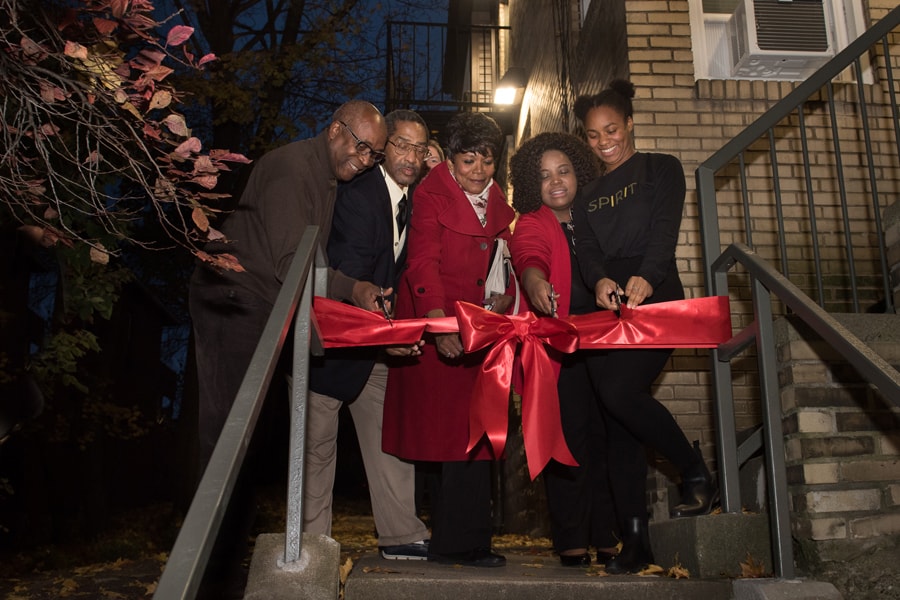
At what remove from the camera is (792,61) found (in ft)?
21.7

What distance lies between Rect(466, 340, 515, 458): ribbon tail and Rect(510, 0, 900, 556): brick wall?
2522 millimetres

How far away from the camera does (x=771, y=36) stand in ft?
21.4

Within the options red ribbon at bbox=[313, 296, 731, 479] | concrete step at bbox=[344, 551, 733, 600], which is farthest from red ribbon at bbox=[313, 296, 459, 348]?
concrete step at bbox=[344, 551, 733, 600]

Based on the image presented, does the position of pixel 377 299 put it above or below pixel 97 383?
below

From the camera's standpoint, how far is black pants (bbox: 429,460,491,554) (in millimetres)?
3594

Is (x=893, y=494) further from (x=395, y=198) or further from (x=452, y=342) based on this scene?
(x=395, y=198)

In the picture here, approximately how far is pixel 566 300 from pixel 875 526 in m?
1.47

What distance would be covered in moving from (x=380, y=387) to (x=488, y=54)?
40.5 feet

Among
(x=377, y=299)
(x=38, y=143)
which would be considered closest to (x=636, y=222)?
(x=377, y=299)

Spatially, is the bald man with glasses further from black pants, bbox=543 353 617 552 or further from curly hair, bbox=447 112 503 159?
black pants, bbox=543 353 617 552

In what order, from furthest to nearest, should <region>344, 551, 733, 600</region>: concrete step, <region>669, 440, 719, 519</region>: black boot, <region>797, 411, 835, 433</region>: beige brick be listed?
<region>669, 440, 719, 519</region>: black boot → <region>797, 411, 835, 433</region>: beige brick → <region>344, 551, 733, 600</region>: concrete step

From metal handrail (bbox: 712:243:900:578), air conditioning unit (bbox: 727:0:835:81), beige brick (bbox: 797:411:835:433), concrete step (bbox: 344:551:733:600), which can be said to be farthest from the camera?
air conditioning unit (bbox: 727:0:835:81)

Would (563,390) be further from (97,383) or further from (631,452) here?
(97,383)

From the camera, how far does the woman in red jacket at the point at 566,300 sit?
3.64 metres
